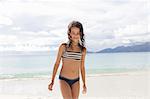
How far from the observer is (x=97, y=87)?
4070 mm

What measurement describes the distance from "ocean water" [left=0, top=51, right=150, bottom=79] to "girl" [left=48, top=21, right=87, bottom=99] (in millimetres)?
3207

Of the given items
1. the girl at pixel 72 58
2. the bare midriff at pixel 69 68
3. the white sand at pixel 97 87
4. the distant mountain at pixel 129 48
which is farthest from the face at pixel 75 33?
the distant mountain at pixel 129 48

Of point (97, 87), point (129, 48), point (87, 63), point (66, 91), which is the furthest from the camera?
point (129, 48)

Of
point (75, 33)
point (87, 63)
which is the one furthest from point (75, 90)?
point (87, 63)

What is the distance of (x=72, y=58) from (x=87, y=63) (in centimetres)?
377

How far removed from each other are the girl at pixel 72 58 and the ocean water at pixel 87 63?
126 inches

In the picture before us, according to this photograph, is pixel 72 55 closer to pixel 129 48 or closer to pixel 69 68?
pixel 69 68

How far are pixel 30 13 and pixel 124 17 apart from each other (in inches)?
60.9

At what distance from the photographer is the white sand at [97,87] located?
3.41 m

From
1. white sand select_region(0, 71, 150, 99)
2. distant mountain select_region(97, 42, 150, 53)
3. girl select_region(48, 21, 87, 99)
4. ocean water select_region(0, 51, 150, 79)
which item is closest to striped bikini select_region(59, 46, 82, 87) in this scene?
girl select_region(48, 21, 87, 99)

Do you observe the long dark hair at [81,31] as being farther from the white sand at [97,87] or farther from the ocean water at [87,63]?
the ocean water at [87,63]

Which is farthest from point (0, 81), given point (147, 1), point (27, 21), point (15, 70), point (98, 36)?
point (147, 1)

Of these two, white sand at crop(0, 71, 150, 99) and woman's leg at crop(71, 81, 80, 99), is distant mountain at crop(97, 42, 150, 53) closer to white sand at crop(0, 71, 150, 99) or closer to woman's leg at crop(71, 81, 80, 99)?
white sand at crop(0, 71, 150, 99)

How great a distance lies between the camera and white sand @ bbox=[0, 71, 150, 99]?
134 inches
